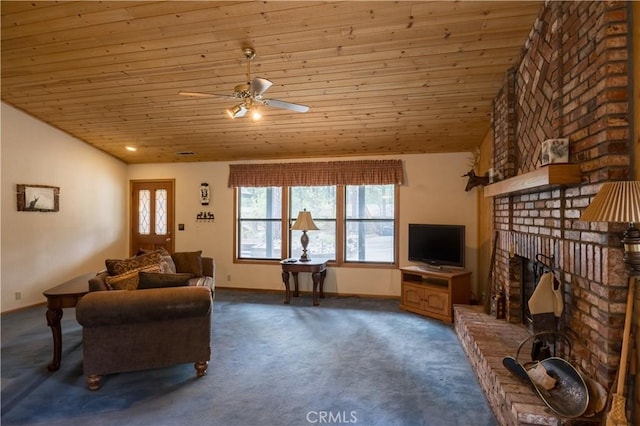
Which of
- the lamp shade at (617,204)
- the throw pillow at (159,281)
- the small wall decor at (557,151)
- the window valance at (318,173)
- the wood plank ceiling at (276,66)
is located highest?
the wood plank ceiling at (276,66)

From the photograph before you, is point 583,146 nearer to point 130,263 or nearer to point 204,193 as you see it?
point 130,263

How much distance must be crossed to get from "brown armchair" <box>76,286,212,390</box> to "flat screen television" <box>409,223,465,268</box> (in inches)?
126

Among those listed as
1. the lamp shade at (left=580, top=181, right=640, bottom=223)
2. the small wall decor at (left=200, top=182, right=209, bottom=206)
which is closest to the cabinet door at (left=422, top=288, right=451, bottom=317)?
the lamp shade at (left=580, top=181, right=640, bottom=223)

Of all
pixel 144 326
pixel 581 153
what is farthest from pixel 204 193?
pixel 581 153

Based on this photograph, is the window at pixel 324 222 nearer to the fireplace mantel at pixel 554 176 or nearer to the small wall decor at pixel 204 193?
the small wall decor at pixel 204 193

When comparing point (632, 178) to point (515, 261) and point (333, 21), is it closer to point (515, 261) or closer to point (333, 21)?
point (515, 261)

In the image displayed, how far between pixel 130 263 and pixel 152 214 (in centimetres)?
336

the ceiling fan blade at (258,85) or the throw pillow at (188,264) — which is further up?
the ceiling fan blade at (258,85)

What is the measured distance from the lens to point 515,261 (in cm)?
327

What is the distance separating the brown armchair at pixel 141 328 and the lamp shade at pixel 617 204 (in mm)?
2549

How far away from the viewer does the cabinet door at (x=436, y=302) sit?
4.22 meters

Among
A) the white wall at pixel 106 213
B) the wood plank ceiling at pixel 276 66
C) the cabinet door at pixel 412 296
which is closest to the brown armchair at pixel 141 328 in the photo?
the wood plank ceiling at pixel 276 66

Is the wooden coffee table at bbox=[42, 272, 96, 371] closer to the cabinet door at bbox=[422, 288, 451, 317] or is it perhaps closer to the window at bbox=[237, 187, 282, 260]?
the window at bbox=[237, 187, 282, 260]

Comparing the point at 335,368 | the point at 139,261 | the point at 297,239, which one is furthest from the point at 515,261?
the point at 139,261
